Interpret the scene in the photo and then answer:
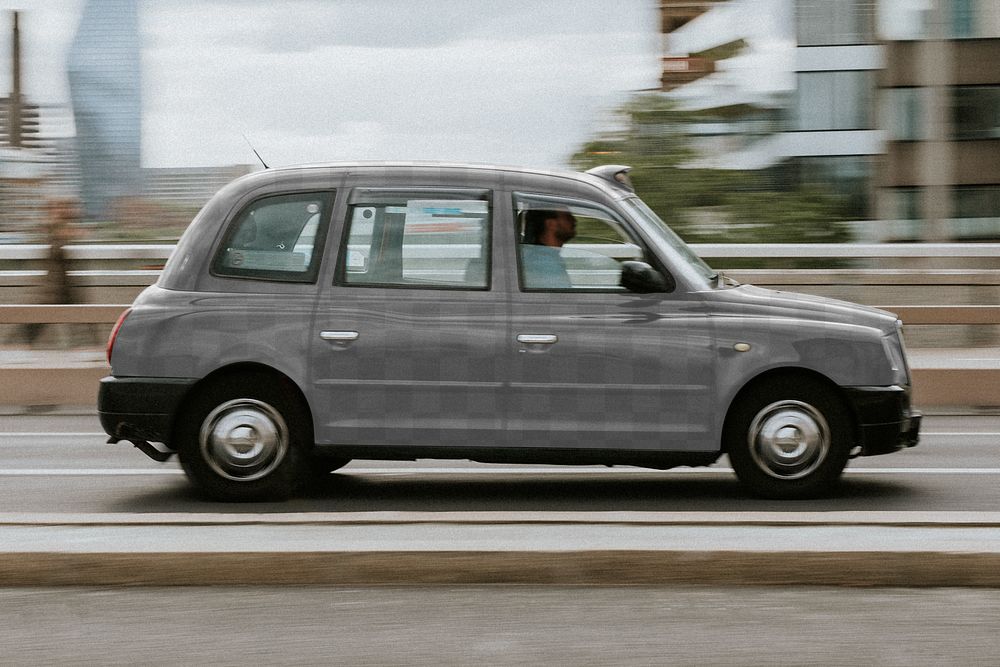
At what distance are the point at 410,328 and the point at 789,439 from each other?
191 cm

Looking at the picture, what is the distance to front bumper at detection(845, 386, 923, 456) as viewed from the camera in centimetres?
685

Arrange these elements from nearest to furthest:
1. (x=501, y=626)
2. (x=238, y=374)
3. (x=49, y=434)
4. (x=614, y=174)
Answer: (x=501, y=626) < (x=238, y=374) < (x=614, y=174) < (x=49, y=434)

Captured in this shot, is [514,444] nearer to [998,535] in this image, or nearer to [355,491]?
[355,491]

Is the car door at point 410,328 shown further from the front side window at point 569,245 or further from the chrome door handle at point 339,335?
the front side window at point 569,245

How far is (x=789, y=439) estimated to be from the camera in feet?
22.6

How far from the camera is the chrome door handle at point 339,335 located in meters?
6.91

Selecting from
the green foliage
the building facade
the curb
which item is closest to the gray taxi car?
the curb

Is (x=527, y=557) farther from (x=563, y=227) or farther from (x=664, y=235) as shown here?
(x=664, y=235)

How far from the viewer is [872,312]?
280 inches

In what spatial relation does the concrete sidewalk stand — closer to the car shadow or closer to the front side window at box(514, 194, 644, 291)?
the car shadow

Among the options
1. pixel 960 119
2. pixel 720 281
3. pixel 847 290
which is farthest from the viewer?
pixel 960 119

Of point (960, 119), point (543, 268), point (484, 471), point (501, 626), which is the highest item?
point (960, 119)

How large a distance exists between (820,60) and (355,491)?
167ft

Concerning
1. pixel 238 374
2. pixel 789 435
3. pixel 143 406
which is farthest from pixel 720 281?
pixel 143 406
